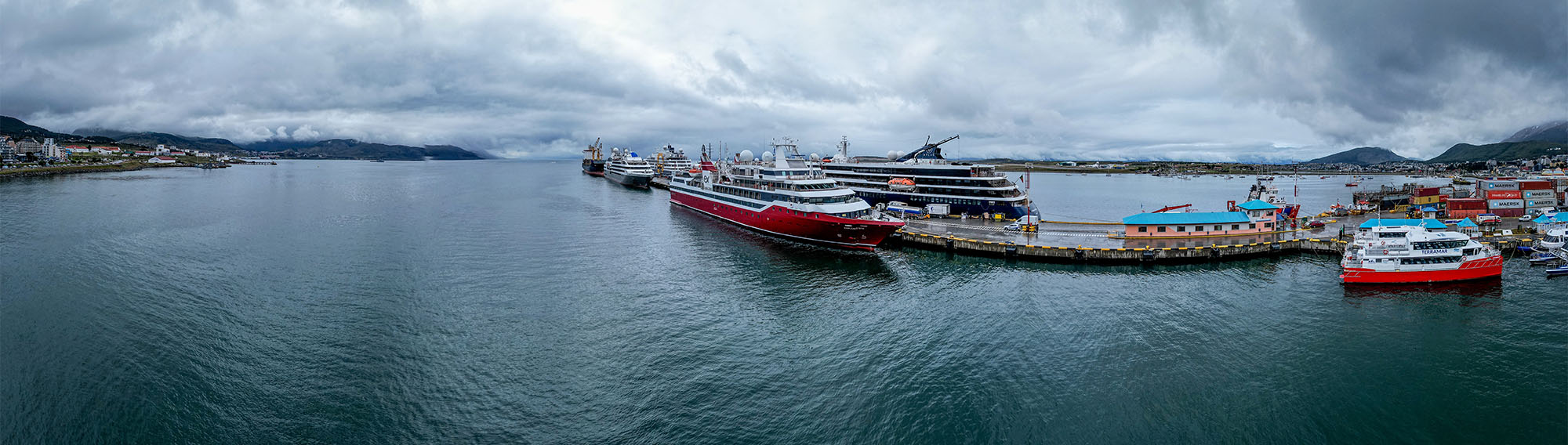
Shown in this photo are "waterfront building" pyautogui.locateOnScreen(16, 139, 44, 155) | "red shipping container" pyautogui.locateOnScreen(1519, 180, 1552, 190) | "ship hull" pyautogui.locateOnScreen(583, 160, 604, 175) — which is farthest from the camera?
"ship hull" pyautogui.locateOnScreen(583, 160, 604, 175)

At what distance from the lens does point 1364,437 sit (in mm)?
17469

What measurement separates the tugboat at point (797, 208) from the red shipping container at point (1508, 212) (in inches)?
2046

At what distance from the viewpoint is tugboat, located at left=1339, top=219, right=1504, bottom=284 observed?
3253 centimetres

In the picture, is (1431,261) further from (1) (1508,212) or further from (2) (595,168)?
(2) (595,168)

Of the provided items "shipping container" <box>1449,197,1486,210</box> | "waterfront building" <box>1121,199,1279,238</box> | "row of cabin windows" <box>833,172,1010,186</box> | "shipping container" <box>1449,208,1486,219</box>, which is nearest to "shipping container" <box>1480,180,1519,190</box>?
"shipping container" <box>1449,208,1486,219</box>

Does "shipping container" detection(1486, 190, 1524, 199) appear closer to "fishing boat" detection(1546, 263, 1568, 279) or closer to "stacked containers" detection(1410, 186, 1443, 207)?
"stacked containers" detection(1410, 186, 1443, 207)

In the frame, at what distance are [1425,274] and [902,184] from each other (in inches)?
1517

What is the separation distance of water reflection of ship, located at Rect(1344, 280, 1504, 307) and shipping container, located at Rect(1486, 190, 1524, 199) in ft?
92.2

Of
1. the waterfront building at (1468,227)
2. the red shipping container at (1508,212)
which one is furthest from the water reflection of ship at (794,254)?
the red shipping container at (1508,212)

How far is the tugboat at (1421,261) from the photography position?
32.5m

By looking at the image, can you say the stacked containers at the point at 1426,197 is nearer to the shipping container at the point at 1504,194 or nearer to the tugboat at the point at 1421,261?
the shipping container at the point at 1504,194

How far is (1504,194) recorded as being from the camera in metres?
51.6

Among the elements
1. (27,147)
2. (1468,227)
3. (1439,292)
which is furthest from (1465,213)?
(27,147)

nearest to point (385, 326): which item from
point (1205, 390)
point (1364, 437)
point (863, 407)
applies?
point (863, 407)
